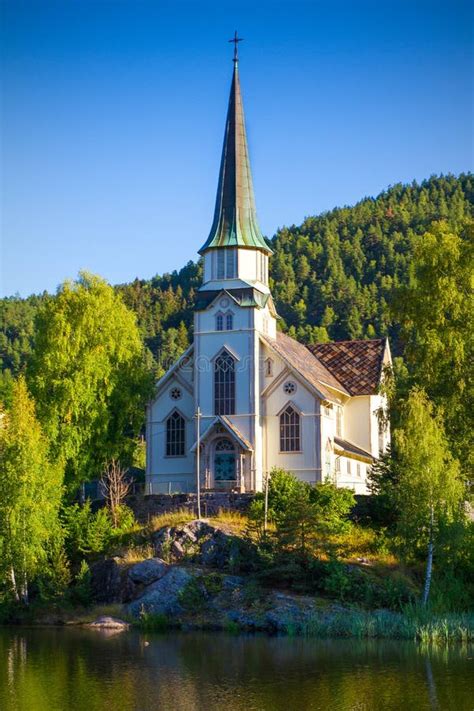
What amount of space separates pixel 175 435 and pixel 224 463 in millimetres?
4063

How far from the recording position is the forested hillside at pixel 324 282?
127 metres

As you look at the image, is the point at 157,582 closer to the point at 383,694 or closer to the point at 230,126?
the point at 383,694

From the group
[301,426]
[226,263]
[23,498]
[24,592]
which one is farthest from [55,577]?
[226,263]

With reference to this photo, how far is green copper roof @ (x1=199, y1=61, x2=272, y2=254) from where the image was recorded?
59.9 meters

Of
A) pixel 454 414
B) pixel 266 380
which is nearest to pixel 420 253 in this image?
pixel 454 414

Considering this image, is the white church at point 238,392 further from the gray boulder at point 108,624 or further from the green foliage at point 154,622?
the green foliage at point 154,622

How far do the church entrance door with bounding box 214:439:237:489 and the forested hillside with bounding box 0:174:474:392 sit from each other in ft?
154

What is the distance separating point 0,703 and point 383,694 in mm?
10391

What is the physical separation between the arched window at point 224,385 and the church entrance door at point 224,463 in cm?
178

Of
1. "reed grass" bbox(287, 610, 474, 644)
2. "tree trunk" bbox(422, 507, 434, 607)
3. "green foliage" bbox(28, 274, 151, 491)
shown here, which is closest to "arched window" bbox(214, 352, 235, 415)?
"green foliage" bbox(28, 274, 151, 491)

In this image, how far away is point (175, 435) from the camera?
60312 millimetres

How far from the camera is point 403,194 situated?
182 metres

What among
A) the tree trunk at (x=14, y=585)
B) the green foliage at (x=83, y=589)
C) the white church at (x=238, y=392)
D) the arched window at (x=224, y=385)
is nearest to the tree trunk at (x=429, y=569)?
the white church at (x=238, y=392)

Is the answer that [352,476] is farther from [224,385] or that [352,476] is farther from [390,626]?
[390,626]
